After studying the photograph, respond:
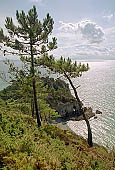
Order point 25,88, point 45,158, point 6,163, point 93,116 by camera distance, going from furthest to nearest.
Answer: point 93,116, point 25,88, point 45,158, point 6,163

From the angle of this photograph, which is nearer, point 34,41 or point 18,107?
point 34,41

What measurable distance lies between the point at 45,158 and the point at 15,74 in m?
10.9

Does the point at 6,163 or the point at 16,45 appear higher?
the point at 16,45

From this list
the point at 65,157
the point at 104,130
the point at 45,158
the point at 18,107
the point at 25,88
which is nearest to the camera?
the point at 45,158

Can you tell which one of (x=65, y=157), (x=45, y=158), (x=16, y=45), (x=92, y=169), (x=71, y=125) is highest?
(x=16, y=45)

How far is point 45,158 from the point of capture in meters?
6.27

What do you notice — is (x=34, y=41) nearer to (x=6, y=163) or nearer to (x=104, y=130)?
(x=6, y=163)

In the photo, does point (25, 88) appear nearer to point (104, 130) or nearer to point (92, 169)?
point (92, 169)

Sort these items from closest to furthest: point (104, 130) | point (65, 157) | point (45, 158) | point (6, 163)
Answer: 1. point (6, 163)
2. point (45, 158)
3. point (65, 157)
4. point (104, 130)

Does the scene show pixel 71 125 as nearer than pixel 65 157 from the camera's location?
No

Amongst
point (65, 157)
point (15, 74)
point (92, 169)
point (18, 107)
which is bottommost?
point (18, 107)

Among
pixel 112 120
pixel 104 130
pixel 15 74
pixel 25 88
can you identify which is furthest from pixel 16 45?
pixel 112 120

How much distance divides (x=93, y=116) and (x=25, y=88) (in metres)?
40.2

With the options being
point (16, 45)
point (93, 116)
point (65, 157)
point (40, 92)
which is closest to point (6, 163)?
point (65, 157)
